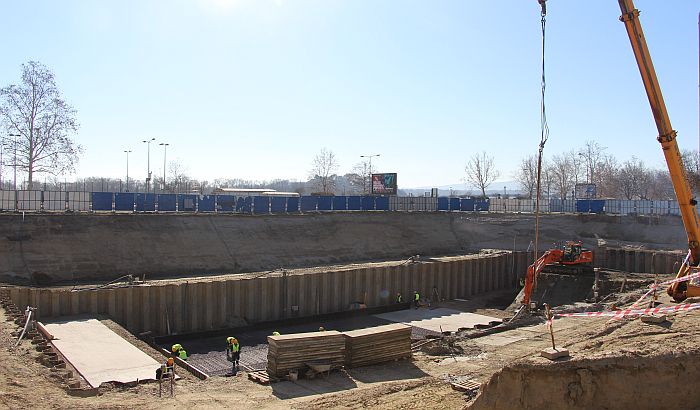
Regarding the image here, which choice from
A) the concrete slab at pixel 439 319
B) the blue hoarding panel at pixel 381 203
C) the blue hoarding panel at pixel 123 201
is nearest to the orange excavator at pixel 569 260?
the concrete slab at pixel 439 319

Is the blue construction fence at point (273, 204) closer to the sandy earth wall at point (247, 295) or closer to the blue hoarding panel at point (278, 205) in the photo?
the blue hoarding panel at point (278, 205)

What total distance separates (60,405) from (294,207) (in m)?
35.7

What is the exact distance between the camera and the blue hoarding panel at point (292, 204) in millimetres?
46500

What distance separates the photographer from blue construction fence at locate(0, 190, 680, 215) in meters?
36.6

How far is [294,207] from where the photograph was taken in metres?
Answer: 46.9

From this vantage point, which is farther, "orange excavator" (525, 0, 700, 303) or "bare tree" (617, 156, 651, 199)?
"bare tree" (617, 156, 651, 199)

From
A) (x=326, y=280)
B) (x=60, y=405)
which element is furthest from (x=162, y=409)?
(x=326, y=280)

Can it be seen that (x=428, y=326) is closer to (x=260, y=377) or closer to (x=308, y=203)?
(x=260, y=377)

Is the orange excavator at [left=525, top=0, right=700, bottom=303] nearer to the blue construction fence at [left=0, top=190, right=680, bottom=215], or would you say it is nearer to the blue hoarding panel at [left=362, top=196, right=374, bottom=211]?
the blue construction fence at [left=0, top=190, right=680, bottom=215]

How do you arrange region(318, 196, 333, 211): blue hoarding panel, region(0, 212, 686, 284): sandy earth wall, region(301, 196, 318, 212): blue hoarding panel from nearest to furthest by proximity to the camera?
region(0, 212, 686, 284): sandy earth wall < region(301, 196, 318, 212): blue hoarding panel < region(318, 196, 333, 211): blue hoarding panel

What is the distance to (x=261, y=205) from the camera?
44.9 metres

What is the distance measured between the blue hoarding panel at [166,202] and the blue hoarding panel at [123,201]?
2.15 meters

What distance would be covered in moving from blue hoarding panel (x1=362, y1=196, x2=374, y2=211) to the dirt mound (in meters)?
42.8

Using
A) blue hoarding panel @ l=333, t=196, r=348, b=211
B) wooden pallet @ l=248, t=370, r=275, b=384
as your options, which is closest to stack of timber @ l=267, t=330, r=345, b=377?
wooden pallet @ l=248, t=370, r=275, b=384
